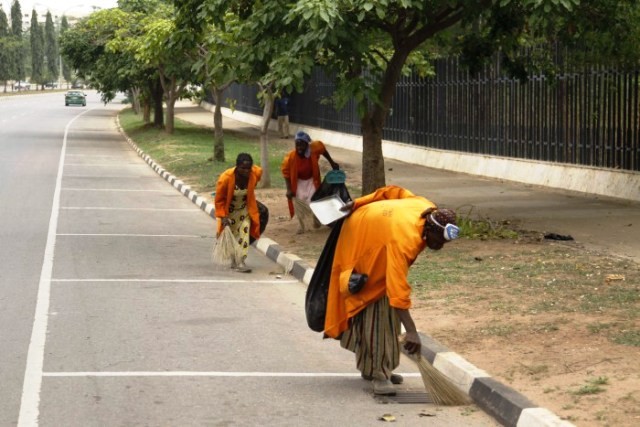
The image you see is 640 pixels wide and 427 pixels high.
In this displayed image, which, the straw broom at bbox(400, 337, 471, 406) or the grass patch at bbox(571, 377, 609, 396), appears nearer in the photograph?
the grass patch at bbox(571, 377, 609, 396)

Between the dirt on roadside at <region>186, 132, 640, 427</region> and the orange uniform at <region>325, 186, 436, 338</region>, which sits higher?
the orange uniform at <region>325, 186, 436, 338</region>

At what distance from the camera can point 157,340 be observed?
9.38 metres

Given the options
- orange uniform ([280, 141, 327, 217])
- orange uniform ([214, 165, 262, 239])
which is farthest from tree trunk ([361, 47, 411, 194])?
orange uniform ([214, 165, 262, 239])

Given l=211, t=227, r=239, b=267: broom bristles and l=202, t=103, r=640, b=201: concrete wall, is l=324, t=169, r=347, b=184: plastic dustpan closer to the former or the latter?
l=211, t=227, r=239, b=267: broom bristles

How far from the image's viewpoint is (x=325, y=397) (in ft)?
25.2

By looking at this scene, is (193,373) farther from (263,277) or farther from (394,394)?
(263,277)

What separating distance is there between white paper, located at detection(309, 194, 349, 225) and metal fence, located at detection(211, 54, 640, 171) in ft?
40.0

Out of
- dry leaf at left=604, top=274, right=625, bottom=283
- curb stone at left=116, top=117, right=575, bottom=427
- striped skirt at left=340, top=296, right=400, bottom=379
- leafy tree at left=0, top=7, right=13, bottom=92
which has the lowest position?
curb stone at left=116, top=117, right=575, bottom=427

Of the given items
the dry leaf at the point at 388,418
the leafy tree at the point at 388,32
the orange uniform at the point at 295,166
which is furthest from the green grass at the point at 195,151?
the dry leaf at the point at 388,418

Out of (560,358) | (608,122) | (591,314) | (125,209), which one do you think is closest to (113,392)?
(560,358)

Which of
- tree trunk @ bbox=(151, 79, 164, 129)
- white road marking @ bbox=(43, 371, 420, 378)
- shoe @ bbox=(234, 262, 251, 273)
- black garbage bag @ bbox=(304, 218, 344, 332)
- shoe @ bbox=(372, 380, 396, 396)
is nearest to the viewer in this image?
shoe @ bbox=(372, 380, 396, 396)

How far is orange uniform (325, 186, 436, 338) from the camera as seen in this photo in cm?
720

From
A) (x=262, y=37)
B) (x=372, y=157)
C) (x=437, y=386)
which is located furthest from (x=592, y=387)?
(x=372, y=157)

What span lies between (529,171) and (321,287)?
50.7 feet
